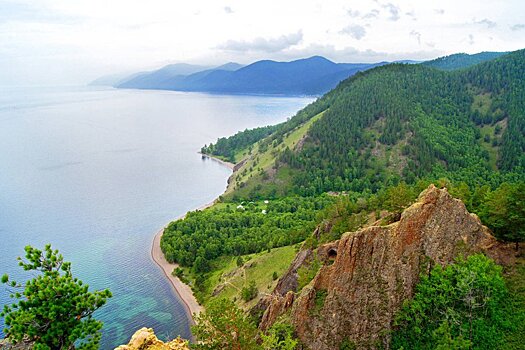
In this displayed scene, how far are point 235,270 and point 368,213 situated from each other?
36800 mm

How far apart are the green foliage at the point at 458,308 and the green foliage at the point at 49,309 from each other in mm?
30720

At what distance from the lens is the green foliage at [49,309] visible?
21.4 meters

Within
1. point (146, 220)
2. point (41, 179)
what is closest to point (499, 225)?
point (146, 220)

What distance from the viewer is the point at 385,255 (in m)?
42.4

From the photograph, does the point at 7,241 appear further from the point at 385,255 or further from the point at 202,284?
the point at 385,255

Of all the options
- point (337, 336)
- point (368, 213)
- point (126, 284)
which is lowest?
point (126, 284)

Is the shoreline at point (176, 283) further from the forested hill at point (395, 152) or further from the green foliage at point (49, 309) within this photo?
the green foliage at point (49, 309)

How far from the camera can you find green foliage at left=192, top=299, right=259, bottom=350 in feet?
117

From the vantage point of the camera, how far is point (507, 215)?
4581 cm

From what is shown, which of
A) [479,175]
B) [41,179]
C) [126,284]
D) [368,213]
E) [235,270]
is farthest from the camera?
[41,179]

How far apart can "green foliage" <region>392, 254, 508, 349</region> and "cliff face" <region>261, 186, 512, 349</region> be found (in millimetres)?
1321

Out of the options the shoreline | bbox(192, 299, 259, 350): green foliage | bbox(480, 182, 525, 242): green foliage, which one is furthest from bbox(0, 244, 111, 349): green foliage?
the shoreline

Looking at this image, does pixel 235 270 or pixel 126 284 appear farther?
pixel 126 284

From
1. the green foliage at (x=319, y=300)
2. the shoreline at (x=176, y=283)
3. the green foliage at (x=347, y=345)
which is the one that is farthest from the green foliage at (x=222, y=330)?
the shoreline at (x=176, y=283)
